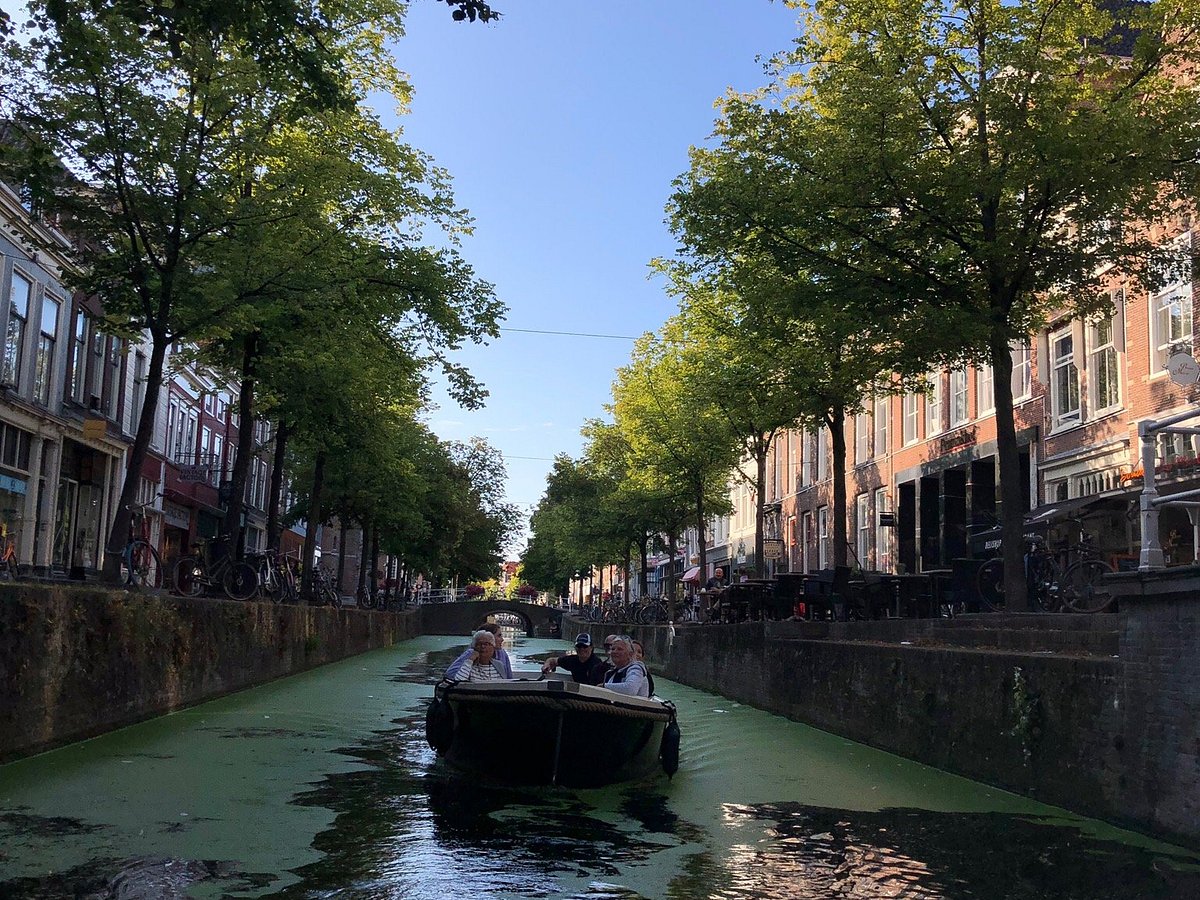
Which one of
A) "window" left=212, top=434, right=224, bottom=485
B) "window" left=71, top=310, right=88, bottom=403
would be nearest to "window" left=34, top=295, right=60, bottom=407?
"window" left=71, top=310, right=88, bottom=403

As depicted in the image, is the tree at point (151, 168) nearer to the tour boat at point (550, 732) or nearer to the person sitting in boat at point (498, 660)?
the person sitting in boat at point (498, 660)

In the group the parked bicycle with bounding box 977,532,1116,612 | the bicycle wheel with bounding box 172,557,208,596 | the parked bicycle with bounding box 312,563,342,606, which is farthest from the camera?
the parked bicycle with bounding box 312,563,342,606

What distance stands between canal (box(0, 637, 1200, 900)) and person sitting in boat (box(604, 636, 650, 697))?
0.99 metres

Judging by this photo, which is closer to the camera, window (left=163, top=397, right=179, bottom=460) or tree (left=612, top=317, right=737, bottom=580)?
tree (left=612, top=317, right=737, bottom=580)

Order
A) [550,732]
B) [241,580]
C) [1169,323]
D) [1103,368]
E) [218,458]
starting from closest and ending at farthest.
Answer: [550,732] → [1169,323] → [241,580] → [1103,368] → [218,458]

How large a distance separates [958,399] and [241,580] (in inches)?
694

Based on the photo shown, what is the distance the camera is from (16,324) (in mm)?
28109

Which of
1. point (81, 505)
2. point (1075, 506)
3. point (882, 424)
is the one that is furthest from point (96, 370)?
point (1075, 506)

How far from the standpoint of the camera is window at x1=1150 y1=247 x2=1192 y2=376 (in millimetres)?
20766

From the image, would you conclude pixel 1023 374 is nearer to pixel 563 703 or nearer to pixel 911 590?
pixel 911 590

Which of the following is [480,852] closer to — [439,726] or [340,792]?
[340,792]

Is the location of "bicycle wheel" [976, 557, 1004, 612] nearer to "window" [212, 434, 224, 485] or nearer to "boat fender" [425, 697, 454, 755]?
"boat fender" [425, 697, 454, 755]

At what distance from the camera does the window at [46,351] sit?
2941 centimetres

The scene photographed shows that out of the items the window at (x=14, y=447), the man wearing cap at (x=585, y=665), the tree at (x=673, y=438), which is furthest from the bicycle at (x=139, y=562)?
the tree at (x=673, y=438)
